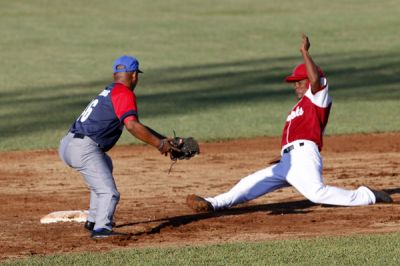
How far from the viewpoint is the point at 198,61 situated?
85.9 feet

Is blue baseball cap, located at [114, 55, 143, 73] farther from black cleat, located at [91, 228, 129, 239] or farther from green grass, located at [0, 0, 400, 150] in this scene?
green grass, located at [0, 0, 400, 150]

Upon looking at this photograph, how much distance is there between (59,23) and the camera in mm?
33000

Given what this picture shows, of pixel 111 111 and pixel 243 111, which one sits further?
pixel 243 111

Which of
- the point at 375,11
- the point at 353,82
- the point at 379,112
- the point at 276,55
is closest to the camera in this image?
the point at 379,112

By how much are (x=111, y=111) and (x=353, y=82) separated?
1414 cm

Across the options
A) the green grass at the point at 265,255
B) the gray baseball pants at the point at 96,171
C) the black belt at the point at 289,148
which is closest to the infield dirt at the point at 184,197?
the gray baseball pants at the point at 96,171

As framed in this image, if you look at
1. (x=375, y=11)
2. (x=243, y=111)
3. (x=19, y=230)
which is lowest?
(x=19, y=230)

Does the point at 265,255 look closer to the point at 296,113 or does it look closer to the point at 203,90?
the point at 296,113

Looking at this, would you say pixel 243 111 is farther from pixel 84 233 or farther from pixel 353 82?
pixel 84 233

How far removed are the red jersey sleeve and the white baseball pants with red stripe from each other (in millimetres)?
1737

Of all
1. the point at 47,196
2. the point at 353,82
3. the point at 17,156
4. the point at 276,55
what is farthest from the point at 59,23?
the point at 47,196

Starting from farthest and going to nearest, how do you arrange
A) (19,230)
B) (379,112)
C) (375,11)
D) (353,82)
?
(375,11) → (353,82) → (379,112) → (19,230)

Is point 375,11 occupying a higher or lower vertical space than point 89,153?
higher

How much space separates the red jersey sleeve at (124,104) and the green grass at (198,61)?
22.9ft
